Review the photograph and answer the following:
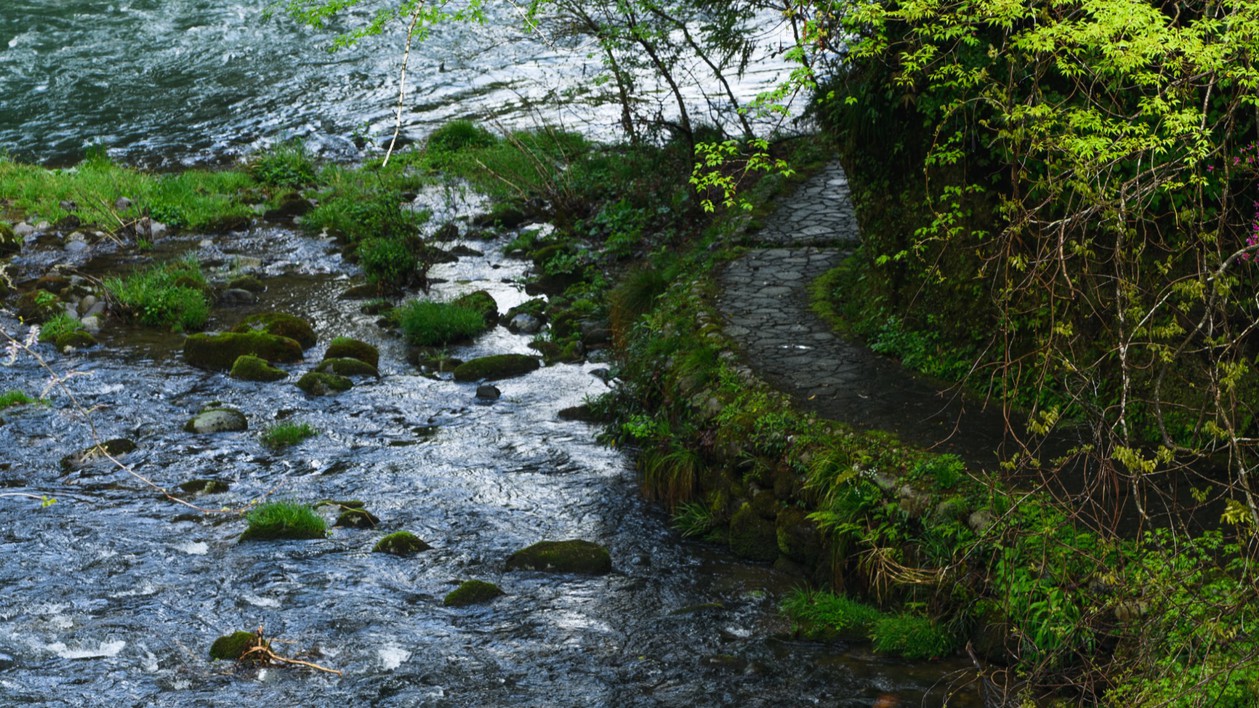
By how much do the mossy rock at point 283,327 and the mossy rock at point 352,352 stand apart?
63 centimetres

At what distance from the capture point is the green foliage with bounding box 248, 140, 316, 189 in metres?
18.8

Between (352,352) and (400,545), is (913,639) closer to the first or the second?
(400,545)

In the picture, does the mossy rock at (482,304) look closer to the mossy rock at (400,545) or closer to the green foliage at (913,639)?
the mossy rock at (400,545)

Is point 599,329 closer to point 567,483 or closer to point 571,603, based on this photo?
point 567,483

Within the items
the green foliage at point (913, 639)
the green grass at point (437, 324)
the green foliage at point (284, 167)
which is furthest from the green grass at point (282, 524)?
the green foliage at point (284, 167)

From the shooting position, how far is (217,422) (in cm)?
1017

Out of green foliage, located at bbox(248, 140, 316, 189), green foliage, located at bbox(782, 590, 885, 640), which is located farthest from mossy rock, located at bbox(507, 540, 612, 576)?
green foliage, located at bbox(248, 140, 316, 189)

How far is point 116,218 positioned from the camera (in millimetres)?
16266

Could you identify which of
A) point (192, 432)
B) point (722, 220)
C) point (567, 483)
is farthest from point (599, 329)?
point (192, 432)

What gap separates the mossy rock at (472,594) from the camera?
721 centimetres

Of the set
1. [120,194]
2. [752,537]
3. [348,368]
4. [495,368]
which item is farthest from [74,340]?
[752,537]

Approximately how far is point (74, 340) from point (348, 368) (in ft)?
10.6

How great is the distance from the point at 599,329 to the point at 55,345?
5993 mm

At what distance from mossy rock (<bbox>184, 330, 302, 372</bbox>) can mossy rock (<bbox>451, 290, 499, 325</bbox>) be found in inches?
79.1
